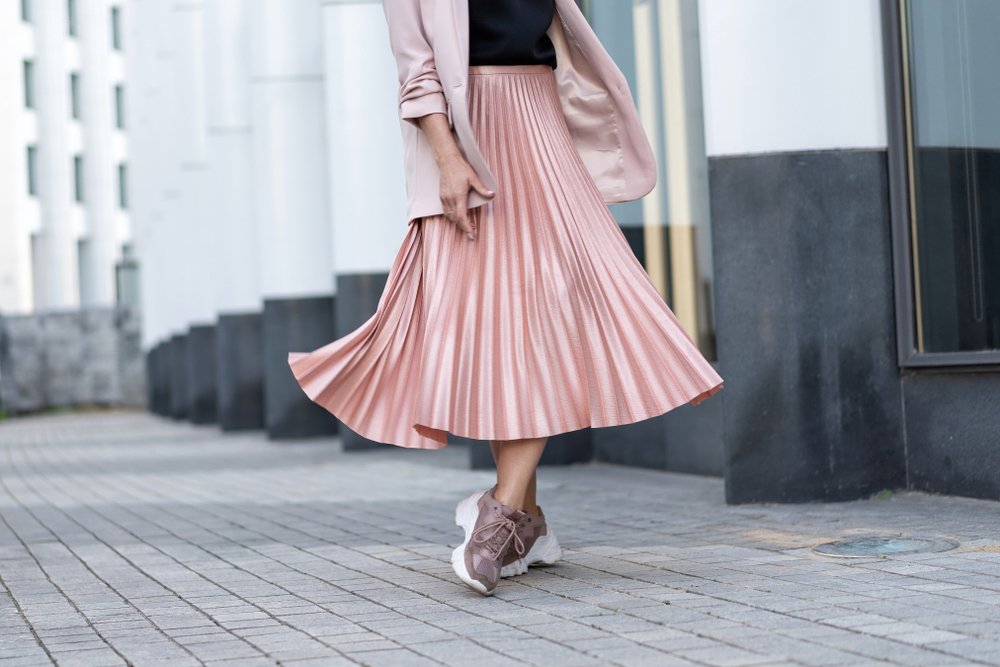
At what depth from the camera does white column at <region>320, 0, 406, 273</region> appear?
40.1 feet

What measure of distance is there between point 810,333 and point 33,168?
42165 millimetres

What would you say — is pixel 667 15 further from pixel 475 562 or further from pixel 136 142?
pixel 136 142

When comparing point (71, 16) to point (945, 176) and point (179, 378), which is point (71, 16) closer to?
point (179, 378)

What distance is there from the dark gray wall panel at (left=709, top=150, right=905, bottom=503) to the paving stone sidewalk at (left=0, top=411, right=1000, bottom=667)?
172mm

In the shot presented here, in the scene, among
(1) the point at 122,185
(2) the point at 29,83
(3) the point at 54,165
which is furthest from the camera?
(1) the point at 122,185

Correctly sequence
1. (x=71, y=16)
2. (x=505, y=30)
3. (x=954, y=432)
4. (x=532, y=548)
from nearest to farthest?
(x=505, y=30), (x=532, y=548), (x=954, y=432), (x=71, y=16)

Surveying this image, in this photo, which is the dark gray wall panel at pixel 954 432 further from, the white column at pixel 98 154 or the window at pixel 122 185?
the window at pixel 122 185

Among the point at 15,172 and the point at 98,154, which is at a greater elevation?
the point at 98,154

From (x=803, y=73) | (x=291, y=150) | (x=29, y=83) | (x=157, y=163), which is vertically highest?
(x=29, y=83)

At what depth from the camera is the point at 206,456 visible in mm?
13055

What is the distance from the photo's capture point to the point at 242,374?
17750 millimetres

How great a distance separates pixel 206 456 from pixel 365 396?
8551 mm

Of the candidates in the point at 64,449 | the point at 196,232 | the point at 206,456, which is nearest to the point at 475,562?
the point at 206,456

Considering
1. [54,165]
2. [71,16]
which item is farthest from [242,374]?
[71,16]
